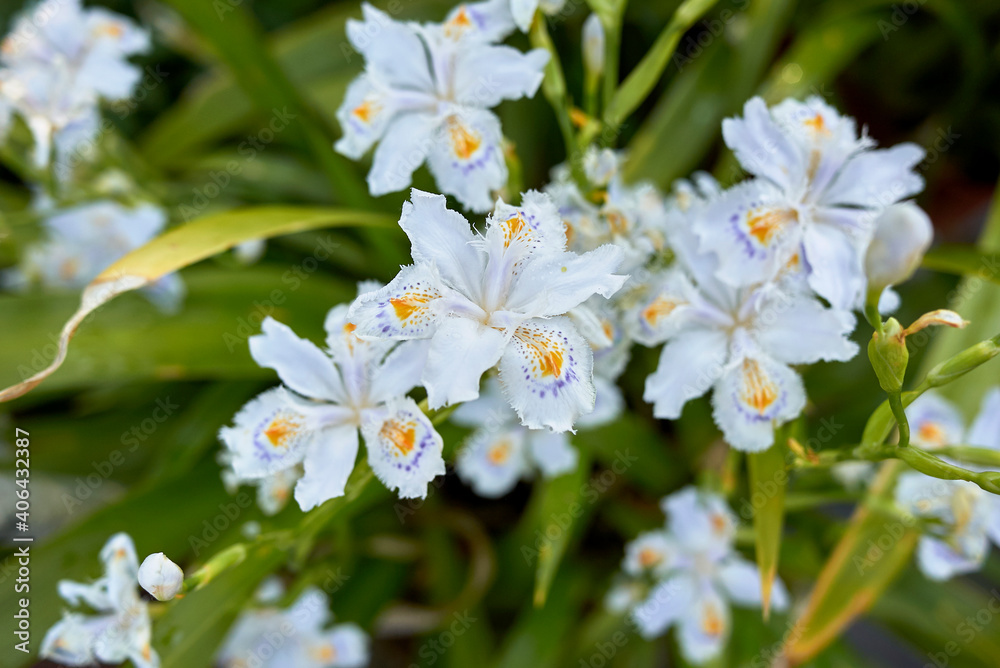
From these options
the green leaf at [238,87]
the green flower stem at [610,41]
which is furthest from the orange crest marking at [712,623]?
the green leaf at [238,87]

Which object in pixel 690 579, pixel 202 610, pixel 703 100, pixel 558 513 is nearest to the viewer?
pixel 202 610

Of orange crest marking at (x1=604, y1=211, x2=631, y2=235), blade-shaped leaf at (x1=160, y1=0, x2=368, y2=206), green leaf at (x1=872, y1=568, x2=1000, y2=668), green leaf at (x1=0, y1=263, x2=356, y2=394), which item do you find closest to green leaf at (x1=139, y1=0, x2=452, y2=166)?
blade-shaped leaf at (x1=160, y1=0, x2=368, y2=206)

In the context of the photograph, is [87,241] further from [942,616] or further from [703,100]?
[942,616]

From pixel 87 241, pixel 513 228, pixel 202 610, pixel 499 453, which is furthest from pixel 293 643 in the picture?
pixel 513 228

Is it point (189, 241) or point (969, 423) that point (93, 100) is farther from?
point (969, 423)

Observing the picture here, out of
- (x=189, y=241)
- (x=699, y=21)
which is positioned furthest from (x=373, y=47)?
(x=699, y=21)

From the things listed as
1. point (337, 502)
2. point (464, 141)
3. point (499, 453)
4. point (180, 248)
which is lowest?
point (499, 453)
